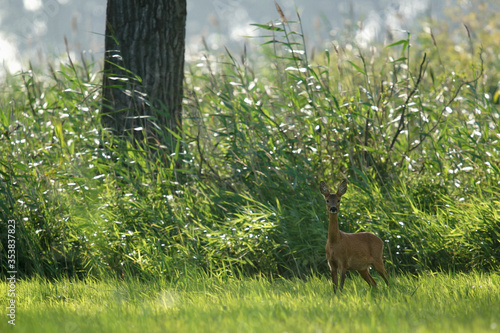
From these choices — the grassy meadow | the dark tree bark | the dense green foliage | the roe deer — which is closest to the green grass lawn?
the grassy meadow

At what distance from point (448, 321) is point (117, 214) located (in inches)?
115

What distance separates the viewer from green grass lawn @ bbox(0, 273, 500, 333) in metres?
3.03

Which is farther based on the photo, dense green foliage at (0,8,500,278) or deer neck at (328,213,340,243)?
dense green foliage at (0,8,500,278)

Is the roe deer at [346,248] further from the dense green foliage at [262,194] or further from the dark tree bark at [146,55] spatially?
the dark tree bark at [146,55]

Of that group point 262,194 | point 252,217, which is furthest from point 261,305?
point 262,194

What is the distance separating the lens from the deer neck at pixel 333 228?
139 inches

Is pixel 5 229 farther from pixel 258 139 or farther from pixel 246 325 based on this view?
pixel 246 325

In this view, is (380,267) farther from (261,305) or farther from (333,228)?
(261,305)

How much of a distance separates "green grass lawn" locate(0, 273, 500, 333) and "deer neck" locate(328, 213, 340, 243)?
1.23 ft

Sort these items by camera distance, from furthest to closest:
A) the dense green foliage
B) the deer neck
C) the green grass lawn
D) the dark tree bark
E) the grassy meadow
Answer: the dark tree bark < the dense green foliage < the grassy meadow < the deer neck < the green grass lawn

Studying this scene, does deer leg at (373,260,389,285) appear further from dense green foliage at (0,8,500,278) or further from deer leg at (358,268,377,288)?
dense green foliage at (0,8,500,278)

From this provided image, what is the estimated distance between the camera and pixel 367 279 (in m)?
3.78

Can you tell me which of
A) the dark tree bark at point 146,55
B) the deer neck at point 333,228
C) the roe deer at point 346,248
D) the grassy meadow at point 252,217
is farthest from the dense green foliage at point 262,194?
the deer neck at point 333,228

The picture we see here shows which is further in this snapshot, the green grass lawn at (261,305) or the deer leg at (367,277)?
the deer leg at (367,277)
